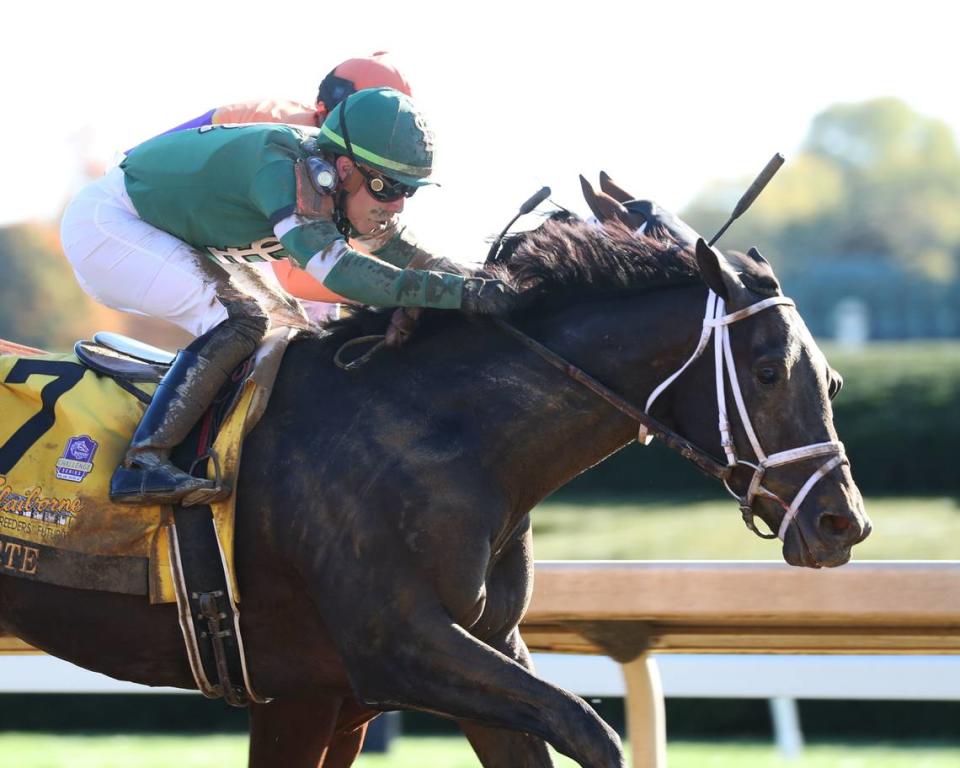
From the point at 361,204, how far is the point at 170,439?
815 millimetres

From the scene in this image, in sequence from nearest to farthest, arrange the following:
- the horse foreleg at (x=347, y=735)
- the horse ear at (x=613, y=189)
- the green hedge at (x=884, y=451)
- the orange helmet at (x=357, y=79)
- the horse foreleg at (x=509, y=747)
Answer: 1. the horse foreleg at (x=509, y=747)
2. the horse ear at (x=613, y=189)
3. the horse foreleg at (x=347, y=735)
4. the orange helmet at (x=357, y=79)
5. the green hedge at (x=884, y=451)

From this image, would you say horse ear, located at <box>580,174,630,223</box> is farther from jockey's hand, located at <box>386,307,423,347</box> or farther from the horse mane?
jockey's hand, located at <box>386,307,423,347</box>

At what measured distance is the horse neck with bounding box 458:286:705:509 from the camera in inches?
156

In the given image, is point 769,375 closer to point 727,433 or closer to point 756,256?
point 727,433

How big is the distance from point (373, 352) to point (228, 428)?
0.43m

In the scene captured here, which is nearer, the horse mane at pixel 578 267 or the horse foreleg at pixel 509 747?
the horse mane at pixel 578 267

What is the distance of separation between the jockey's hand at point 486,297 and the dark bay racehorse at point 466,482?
8 centimetres

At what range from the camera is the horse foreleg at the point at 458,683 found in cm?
365

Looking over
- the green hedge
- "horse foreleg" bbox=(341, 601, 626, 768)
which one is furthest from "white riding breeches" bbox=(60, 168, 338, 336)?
the green hedge

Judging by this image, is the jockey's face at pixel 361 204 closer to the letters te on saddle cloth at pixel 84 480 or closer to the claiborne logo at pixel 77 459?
the letters te on saddle cloth at pixel 84 480

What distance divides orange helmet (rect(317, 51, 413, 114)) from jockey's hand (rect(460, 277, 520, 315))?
1035 millimetres

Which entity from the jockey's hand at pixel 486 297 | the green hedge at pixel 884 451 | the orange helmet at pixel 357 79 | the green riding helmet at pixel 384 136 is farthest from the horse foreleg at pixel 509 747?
the green hedge at pixel 884 451

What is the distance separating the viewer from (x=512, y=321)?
13.5 feet

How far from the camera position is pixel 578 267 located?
409 cm
